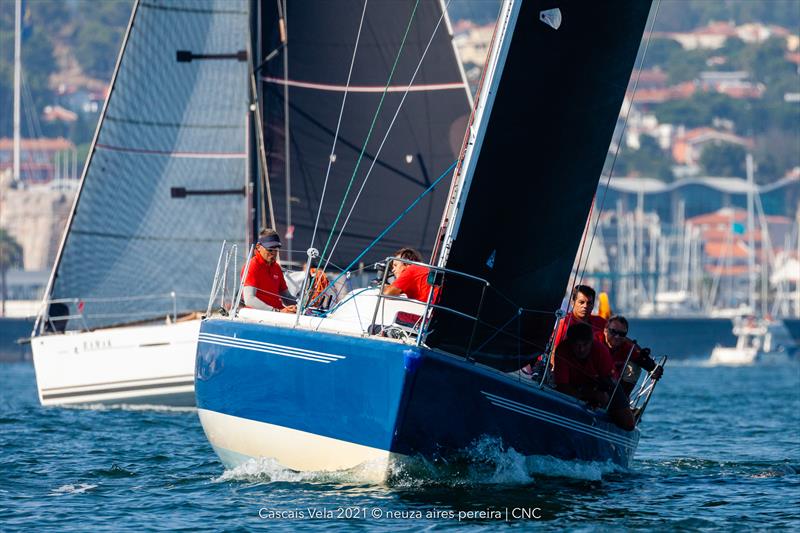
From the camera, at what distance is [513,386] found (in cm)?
1059

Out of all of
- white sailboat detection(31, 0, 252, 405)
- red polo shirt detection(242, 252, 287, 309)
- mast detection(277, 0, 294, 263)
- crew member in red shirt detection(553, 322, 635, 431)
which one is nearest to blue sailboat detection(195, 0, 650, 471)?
crew member in red shirt detection(553, 322, 635, 431)

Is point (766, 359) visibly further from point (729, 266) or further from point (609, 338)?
point (609, 338)

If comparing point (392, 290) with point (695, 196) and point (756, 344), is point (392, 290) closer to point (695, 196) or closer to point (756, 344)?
point (756, 344)

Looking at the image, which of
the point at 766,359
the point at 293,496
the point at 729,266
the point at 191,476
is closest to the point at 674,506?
the point at 293,496

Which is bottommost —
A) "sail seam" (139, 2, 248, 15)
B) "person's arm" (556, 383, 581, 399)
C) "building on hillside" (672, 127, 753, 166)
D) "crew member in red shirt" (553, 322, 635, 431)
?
"person's arm" (556, 383, 581, 399)

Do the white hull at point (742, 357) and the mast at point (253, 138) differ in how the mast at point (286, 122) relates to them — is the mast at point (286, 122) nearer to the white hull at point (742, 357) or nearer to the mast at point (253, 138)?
the mast at point (253, 138)

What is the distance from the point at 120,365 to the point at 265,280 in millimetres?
7471

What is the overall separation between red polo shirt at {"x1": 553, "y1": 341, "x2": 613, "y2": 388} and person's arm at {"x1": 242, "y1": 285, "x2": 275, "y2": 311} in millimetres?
2140

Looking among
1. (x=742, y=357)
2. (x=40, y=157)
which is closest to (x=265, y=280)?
(x=742, y=357)

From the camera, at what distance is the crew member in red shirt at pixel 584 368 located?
11.4 m

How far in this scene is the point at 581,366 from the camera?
456 inches

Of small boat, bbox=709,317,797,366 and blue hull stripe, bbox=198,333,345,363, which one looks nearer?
→ blue hull stripe, bbox=198,333,345,363

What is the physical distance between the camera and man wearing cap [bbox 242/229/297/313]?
12.1m

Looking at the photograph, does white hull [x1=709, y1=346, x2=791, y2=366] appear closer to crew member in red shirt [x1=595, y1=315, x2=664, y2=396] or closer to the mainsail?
the mainsail
